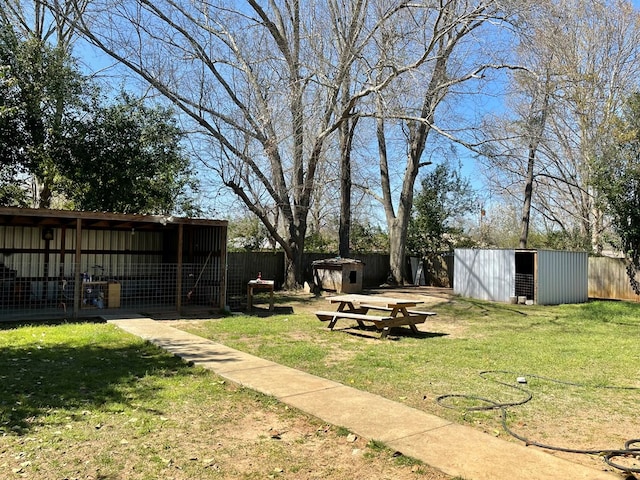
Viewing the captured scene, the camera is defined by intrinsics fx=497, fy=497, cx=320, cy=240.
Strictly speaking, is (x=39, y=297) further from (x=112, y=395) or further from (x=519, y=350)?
(x=519, y=350)

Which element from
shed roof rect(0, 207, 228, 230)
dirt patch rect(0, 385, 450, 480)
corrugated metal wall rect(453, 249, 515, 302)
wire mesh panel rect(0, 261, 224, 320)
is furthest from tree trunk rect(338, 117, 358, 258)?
dirt patch rect(0, 385, 450, 480)

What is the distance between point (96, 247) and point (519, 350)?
11450 millimetres

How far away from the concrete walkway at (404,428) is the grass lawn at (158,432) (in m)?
0.18

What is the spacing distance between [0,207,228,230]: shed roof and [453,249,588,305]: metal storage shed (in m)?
9.72

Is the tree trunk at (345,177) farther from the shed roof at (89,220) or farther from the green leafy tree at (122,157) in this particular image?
the shed roof at (89,220)

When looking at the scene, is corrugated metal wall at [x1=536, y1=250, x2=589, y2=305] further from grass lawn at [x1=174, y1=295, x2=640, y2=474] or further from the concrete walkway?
the concrete walkway

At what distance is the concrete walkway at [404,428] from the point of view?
11.0 feet

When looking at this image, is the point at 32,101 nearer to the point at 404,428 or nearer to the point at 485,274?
the point at 404,428

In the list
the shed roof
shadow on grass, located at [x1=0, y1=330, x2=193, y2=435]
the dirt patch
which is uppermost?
the shed roof

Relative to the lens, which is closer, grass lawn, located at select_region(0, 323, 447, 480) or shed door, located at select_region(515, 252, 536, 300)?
grass lawn, located at select_region(0, 323, 447, 480)

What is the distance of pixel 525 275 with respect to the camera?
16.5m

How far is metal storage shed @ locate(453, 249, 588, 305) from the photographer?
53.4ft

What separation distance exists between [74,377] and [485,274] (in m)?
14.5

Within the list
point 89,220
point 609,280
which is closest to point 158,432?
point 89,220
